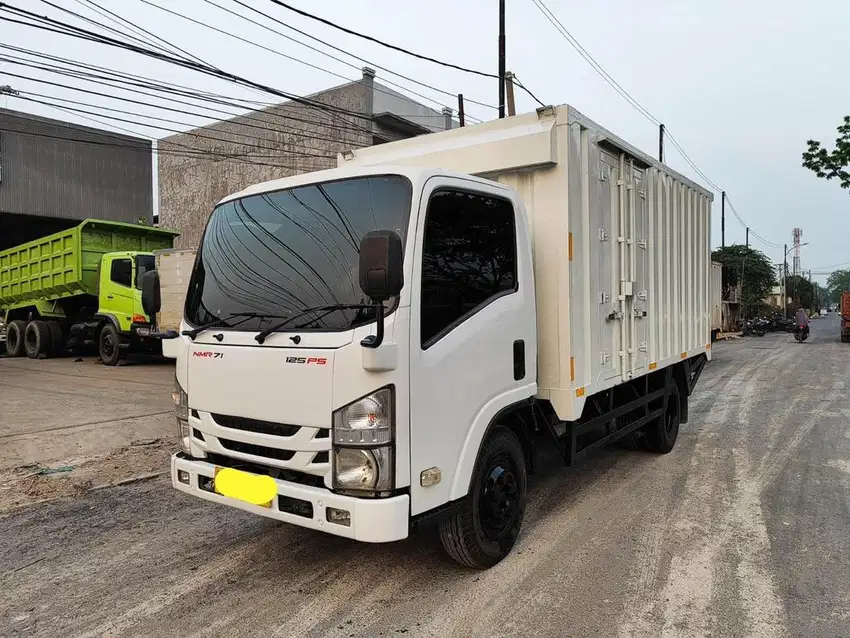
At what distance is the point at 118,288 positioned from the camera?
539 inches

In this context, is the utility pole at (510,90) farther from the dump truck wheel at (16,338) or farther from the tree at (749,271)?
the tree at (749,271)

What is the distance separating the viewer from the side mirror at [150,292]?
416cm

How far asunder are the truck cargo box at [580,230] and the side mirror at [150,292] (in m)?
1.82

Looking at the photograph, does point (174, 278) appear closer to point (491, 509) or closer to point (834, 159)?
point (491, 509)

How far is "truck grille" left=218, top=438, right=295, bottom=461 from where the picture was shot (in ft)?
10.0

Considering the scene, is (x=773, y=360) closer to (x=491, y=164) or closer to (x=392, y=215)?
(x=491, y=164)

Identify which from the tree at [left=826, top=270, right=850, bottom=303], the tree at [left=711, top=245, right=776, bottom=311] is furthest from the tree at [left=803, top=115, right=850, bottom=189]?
the tree at [left=826, top=270, right=850, bottom=303]

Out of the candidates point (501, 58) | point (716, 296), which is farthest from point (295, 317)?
point (716, 296)

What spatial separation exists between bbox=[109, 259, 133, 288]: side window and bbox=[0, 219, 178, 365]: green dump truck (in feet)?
0.04

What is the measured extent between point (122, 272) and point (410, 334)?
12.5 meters

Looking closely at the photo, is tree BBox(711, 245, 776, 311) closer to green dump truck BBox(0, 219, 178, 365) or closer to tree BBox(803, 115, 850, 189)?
tree BBox(803, 115, 850, 189)

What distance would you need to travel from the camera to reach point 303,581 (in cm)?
346

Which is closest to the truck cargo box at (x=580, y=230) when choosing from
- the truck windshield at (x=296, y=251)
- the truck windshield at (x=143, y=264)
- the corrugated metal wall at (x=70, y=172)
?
the truck windshield at (x=296, y=251)

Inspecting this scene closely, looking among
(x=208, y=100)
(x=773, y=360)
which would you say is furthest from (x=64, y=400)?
(x=773, y=360)
